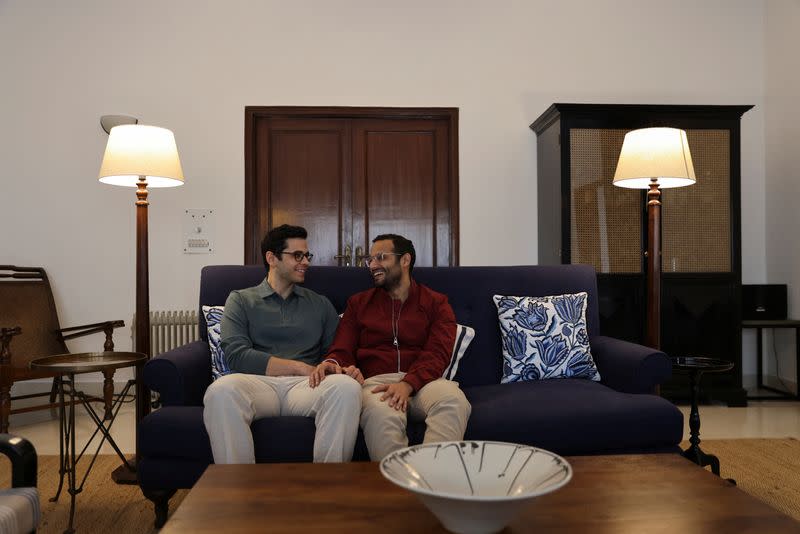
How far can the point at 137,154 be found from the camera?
2.70m

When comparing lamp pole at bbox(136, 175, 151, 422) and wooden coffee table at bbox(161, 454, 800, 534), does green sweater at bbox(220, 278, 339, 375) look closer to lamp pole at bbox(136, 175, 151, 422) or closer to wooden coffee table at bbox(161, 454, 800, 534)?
lamp pole at bbox(136, 175, 151, 422)

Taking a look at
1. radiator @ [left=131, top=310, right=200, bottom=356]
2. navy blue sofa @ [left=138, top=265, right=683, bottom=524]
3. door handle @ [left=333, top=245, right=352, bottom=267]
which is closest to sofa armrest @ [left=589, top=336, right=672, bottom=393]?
navy blue sofa @ [left=138, top=265, right=683, bottom=524]

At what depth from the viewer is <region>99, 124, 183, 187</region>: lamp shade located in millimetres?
2682

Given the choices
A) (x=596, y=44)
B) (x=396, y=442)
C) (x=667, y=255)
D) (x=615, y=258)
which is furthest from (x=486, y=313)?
(x=596, y=44)

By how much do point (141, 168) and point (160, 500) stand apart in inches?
53.3

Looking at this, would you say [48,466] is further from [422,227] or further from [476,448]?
[422,227]

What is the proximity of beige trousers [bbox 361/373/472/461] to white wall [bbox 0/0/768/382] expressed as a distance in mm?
2606

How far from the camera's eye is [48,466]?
2.93 metres

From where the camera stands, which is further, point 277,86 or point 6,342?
point 277,86

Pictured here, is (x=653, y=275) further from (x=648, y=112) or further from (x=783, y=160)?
(x=783, y=160)

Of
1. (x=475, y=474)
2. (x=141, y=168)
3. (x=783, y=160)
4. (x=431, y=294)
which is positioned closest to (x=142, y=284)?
(x=141, y=168)

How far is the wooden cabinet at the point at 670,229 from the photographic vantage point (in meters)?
4.22

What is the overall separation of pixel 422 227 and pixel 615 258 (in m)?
1.42

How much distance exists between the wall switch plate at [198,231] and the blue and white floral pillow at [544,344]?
106 inches
